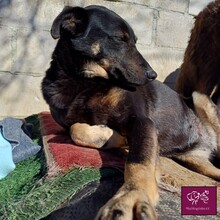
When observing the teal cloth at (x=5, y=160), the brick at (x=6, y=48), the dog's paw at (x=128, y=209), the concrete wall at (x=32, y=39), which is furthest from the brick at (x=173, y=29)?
the dog's paw at (x=128, y=209)

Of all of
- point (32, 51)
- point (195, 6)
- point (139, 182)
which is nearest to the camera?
point (139, 182)

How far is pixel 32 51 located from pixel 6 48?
7.6 inches

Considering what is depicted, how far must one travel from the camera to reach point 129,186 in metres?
1.54

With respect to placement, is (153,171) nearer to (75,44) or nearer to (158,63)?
(75,44)

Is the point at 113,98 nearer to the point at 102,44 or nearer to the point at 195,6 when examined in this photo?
the point at 102,44

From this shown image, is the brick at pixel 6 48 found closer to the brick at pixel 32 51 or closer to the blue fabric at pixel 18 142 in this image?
the brick at pixel 32 51

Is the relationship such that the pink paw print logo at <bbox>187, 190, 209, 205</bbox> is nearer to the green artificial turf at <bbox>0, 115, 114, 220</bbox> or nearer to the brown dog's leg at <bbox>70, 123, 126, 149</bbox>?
the green artificial turf at <bbox>0, 115, 114, 220</bbox>

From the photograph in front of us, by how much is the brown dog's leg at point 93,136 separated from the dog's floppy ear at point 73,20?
53 centimetres

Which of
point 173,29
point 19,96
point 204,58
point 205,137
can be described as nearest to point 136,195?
point 205,137

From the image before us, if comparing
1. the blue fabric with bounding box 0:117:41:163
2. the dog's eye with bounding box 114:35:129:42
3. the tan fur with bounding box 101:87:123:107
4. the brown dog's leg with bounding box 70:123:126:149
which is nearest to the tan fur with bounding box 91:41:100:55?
the dog's eye with bounding box 114:35:129:42

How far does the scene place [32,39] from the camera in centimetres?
302

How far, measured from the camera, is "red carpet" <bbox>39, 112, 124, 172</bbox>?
5.93 feet

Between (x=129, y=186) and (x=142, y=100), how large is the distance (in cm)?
84

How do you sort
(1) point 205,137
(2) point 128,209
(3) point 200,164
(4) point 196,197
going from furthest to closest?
(1) point 205,137
(3) point 200,164
(4) point 196,197
(2) point 128,209
